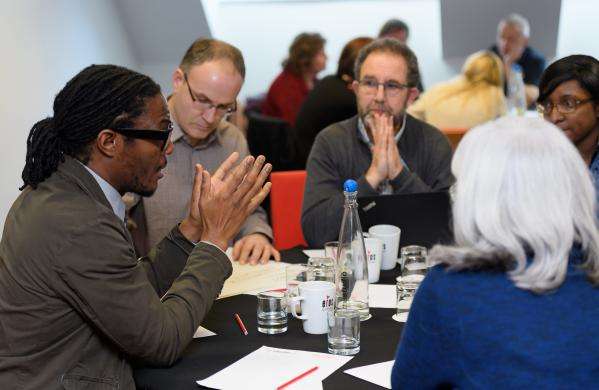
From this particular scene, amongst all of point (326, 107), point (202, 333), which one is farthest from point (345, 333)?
point (326, 107)

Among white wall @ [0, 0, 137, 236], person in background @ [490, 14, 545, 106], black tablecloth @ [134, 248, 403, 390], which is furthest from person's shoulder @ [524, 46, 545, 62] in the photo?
black tablecloth @ [134, 248, 403, 390]

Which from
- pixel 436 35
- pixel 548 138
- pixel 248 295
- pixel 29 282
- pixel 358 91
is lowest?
pixel 436 35

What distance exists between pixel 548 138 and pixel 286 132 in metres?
3.37

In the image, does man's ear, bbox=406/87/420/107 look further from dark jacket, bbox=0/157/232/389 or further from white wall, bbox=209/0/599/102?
white wall, bbox=209/0/599/102

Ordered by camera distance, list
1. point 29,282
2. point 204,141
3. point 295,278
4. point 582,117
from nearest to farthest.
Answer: point 29,282, point 295,278, point 582,117, point 204,141

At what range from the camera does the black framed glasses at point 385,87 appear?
2.89 m

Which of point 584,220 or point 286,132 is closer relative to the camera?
point 584,220

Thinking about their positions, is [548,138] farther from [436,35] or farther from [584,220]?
[436,35]

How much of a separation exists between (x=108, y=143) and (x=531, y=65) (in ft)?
16.5

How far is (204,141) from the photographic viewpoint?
286 centimetres

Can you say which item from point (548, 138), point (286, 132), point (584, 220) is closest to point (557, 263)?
point (584, 220)

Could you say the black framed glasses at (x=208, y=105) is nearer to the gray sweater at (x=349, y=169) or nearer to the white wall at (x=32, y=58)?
the gray sweater at (x=349, y=169)

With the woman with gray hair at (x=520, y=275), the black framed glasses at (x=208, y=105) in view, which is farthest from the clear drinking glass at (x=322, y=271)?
the black framed glasses at (x=208, y=105)

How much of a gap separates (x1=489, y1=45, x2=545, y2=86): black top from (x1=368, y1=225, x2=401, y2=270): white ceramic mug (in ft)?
13.7
